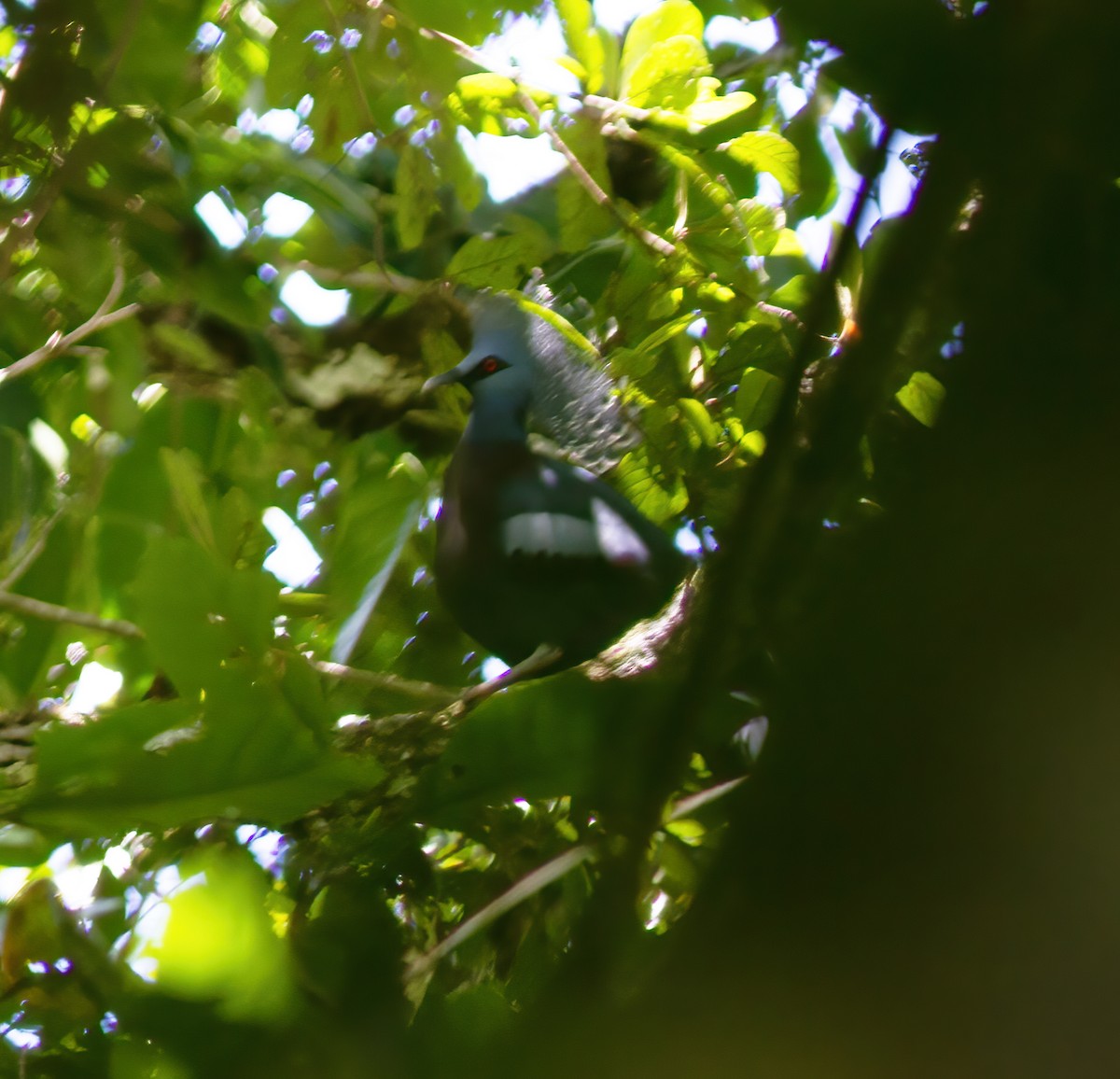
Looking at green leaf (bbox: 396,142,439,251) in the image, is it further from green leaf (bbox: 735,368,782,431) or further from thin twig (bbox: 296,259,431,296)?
green leaf (bbox: 735,368,782,431)

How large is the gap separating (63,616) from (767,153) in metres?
0.67

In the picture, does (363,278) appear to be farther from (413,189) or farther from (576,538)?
(576,538)

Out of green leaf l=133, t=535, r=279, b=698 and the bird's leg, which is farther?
the bird's leg

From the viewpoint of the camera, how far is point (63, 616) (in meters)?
0.78

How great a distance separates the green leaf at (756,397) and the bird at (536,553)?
12 centimetres

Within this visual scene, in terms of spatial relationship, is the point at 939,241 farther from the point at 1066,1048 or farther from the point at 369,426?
the point at 369,426

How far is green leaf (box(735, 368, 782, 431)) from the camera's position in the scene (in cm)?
84

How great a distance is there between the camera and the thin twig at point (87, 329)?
2.84 feet

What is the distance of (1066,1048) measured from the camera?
0.74 ft

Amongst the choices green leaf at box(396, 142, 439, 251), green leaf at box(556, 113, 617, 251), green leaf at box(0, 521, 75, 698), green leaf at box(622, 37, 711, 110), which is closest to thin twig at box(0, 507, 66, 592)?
green leaf at box(0, 521, 75, 698)

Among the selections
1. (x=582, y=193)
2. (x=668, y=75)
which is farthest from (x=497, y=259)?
(x=668, y=75)

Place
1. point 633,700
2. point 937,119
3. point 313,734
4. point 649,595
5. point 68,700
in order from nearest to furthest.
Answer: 1. point 937,119
2. point 633,700
3. point 313,734
4. point 649,595
5. point 68,700

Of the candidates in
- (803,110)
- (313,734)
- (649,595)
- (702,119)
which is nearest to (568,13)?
(702,119)

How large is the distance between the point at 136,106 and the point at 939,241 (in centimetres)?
68
